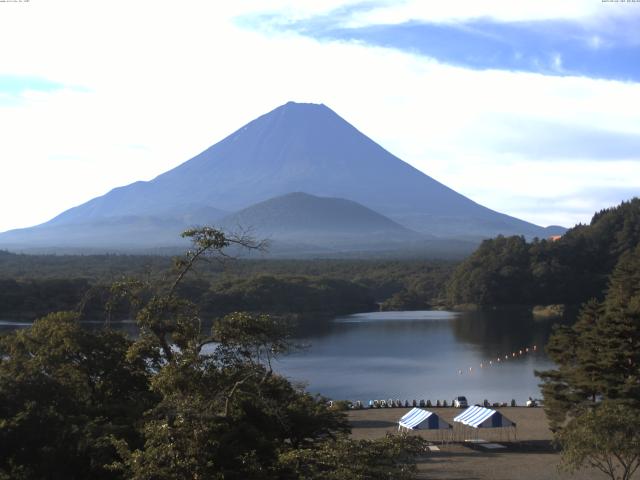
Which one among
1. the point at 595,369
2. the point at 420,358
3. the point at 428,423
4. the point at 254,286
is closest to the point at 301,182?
the point at 254,286

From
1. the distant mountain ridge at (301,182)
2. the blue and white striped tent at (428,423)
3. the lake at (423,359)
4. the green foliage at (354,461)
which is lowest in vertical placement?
the lake at (423,359)

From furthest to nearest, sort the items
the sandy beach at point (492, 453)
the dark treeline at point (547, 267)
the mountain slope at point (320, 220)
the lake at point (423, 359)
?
1. the mountain slope at point (320, 220)
2. the dark treeline at point (547, 267)
3. the lake at point (423, 359)
4. the sandy beach at point (492, 453)

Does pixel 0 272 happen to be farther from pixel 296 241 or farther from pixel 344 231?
pixel 344 231

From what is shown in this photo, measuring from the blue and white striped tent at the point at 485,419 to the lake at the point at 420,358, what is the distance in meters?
2.79

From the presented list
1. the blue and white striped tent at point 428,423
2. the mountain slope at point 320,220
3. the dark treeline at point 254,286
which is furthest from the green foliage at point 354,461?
the mountain slope at point 320,220

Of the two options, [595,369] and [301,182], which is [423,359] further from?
[301,182]

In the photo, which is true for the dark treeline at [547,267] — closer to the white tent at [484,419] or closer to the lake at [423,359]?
the lake at [423,359]

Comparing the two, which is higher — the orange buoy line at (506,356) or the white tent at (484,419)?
the white tent at (484,419)

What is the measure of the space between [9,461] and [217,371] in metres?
1.77

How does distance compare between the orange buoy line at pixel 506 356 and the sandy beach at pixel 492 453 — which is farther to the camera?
the orange buoy line at pixel 506 356

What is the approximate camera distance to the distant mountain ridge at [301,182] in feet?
451

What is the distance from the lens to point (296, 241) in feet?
391

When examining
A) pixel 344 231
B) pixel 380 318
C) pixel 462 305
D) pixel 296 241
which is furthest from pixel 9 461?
pixel 344 231

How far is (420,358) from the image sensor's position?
2806 cm
